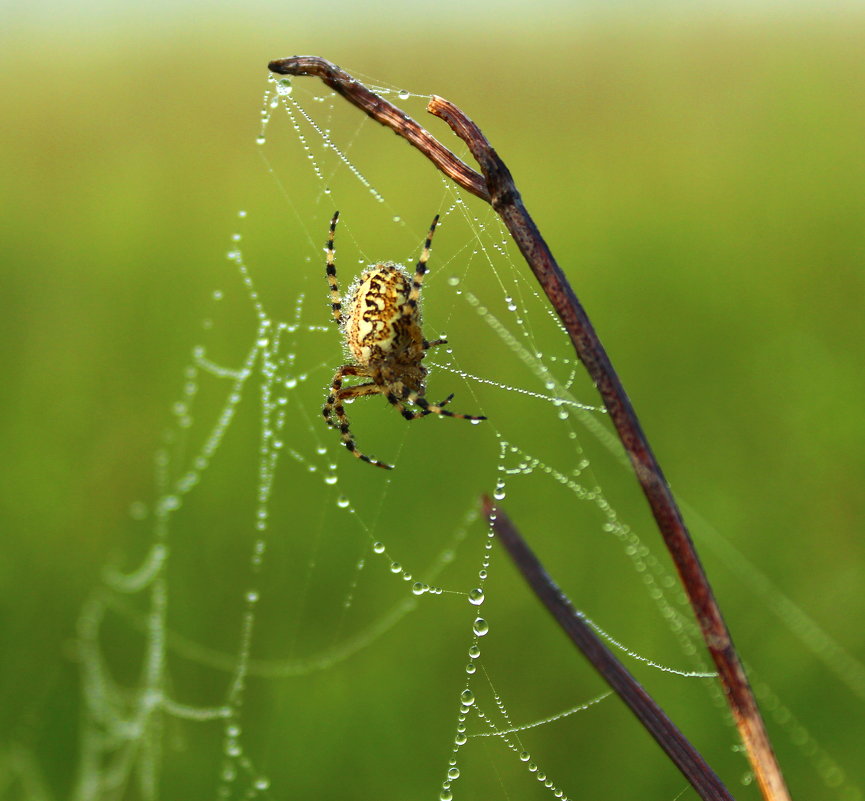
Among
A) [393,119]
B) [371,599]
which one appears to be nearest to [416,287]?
[371,599]

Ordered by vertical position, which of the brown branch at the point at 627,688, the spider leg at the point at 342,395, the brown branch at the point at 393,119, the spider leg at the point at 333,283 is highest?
the spider leg at the point at 333,283

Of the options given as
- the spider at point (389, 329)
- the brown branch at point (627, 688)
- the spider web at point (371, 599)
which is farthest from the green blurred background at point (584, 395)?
the brown branch at point (627, 688)

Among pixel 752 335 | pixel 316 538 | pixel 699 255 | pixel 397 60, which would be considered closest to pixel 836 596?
pixel 752 335

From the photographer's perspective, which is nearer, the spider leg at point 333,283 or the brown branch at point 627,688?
the brown branch at point 627,688

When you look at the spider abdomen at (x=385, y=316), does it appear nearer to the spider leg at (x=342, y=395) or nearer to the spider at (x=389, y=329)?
the spider at (x=389, y=329)

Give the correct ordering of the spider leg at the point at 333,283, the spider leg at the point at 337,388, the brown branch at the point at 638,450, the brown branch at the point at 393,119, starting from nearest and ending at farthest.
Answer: the brown branch at the point at 638,450 → the brown branch at the point at 393,119 → the spider leg at the point at 333,283 → the spider leg at the point at 337,388

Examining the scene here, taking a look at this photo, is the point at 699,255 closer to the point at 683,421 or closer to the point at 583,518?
the point at 683,421

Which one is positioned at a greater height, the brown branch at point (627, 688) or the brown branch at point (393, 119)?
the brown branch at point (393, 119)

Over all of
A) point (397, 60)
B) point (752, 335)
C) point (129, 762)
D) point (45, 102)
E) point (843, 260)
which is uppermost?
point (45, 102)
